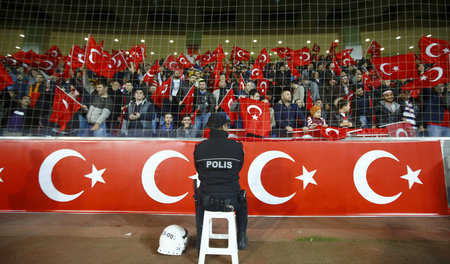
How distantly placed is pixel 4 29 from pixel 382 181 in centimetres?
1855

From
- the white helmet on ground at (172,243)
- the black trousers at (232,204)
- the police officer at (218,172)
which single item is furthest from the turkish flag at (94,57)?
the black trousers at (232,204)

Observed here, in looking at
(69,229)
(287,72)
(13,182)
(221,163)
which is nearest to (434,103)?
(287,72)

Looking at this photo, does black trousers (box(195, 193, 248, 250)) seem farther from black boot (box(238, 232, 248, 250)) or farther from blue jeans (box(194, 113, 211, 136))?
blue jeans (box(194, 113, 211, 136))

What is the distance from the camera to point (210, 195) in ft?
8.31

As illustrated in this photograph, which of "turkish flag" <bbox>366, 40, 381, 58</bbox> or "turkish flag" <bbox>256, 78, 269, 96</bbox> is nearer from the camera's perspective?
"turkish flag" <bbox>256, 78, 269, 96</bbox>

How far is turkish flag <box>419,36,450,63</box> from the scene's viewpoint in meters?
5.44

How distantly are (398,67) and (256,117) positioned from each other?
3.67 metres

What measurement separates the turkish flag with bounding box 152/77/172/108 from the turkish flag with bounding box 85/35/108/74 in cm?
149

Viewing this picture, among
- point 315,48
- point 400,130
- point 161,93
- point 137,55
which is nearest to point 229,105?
point 161,93

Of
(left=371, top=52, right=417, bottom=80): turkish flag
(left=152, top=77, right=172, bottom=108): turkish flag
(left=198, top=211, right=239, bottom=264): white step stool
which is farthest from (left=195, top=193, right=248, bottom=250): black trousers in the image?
(left=371, top=52, right=417, bottom=80): turkish flag

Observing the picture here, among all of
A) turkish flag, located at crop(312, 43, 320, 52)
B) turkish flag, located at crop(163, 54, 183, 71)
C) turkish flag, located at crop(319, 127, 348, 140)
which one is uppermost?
turkish flag, located at crop(312, 43, 320, 52)

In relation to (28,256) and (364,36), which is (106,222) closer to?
(28,256)

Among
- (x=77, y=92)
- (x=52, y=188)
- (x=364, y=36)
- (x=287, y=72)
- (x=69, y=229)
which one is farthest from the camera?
(x=364, y=36)

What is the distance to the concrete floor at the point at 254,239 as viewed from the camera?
2654 mm
